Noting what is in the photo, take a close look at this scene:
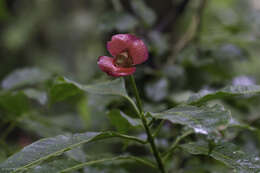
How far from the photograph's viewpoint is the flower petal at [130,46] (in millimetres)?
642

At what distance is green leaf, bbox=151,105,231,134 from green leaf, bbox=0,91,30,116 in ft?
1.62

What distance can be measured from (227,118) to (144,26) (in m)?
0.77

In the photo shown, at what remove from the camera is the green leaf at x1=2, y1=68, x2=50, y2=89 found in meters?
1.12

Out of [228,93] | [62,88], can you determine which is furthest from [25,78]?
[228,93]

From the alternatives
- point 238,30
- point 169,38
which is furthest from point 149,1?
point 238,30

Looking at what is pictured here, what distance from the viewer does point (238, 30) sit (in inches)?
53.6

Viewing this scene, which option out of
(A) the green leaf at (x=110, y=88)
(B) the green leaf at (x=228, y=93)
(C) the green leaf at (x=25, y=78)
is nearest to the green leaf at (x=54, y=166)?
(A) the green leaf at (x=110, y=88)

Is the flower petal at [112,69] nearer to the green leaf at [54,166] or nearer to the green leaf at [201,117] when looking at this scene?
the green leaf at [201,117]

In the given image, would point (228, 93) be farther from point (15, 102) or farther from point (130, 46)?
point (15, 102)

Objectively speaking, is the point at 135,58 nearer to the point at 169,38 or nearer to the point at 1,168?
the point at 1,168

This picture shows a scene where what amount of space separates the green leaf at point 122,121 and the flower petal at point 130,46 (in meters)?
0.12

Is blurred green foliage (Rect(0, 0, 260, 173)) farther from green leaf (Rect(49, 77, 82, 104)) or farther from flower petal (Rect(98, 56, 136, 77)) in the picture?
flower petal (Rect(98, 56, 136, 77))

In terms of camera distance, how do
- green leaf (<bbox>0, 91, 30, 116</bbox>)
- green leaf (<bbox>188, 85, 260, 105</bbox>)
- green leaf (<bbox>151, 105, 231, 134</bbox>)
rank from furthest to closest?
green leaf (<bbox>0, 91, 30, 116</bbox>) → green leaf (<bbox>188, 85, 260, 105</bbox>) → green leaf (<bbox>151, 105, 231, 134</bbox>)

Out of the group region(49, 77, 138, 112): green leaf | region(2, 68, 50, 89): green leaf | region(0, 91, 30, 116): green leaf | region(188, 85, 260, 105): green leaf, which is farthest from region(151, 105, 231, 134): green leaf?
region(2, 68, 50, 89): green leaf
